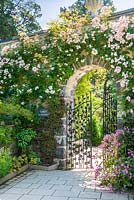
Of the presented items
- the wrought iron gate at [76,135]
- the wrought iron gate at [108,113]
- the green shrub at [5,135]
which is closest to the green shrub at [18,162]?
the green shrub at [5,135]

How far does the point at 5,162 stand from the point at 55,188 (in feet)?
3.21

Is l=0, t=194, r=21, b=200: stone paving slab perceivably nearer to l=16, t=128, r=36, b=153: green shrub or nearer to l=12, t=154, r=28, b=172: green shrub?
l=12, t=154, r=28, b=172: green shrub

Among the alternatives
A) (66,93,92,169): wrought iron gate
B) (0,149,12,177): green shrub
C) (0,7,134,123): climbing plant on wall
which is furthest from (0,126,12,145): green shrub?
(66,93,92,169): wrought iron gate

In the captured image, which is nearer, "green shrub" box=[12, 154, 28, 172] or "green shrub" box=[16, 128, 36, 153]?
"green shrub" box=[12, 154, 28, 172]

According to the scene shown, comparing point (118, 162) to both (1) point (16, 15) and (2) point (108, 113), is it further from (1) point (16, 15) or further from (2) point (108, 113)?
(1) point (16, 15)

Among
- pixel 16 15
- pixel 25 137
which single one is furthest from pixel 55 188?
pixel 16 15

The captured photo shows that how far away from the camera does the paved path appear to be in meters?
4.16

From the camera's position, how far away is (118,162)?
4.56m

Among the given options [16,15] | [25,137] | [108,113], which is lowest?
[25,137]

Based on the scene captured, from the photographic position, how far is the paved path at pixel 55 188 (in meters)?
4.16

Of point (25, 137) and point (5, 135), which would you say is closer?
point (5, 135)

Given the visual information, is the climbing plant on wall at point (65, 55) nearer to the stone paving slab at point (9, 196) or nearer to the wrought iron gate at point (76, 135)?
the wrought iron gate at point (76, 135)

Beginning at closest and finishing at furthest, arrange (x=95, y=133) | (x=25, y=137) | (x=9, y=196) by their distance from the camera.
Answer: (x=9, y=196), (x=25, y=137), (x=95, y=133)

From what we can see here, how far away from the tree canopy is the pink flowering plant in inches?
433
